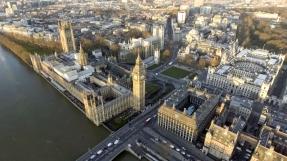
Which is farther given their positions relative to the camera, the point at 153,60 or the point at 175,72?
the point at 153,60

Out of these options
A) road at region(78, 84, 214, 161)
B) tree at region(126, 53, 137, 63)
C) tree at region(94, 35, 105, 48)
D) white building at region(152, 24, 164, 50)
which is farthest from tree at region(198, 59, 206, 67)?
tree at region(94, 35, 105, 48)

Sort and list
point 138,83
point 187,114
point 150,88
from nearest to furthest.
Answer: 1. point 187,114
2. point 138,83
3. point 150,88

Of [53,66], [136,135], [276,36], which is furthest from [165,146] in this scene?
[276,36]

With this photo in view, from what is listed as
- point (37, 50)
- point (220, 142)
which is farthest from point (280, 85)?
point (37, 50)

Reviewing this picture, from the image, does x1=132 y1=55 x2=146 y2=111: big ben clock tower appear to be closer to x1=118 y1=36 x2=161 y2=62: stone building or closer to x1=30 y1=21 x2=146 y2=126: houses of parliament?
x1=30 y1=21 x2=146 y2=126: houses of parliament

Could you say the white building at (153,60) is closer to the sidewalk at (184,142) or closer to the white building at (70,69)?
the white building at (70,69)

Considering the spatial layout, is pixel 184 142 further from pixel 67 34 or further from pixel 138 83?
pixel 67 34
